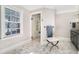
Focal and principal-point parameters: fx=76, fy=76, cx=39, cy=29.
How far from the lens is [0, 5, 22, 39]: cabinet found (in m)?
2.19

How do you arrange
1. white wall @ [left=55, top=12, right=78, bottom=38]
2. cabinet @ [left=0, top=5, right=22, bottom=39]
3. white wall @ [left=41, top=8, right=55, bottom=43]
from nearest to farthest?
cabinet @ [left=0, top=5, right=22, bottom=39], white wall @ [left=55, top=12, right=78, bottom=38], white wall @ [left=41, top=8, right=55, bottom=43]

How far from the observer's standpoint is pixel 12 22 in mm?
2447

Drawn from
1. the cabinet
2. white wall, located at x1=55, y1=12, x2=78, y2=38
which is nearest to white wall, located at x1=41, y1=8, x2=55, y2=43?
white wall, located at x1=55, y1=12, x2=78, y2=38

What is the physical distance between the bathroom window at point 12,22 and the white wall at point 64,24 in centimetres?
134

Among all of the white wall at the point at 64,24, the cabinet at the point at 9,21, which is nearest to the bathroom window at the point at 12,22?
the cabinet at the point at 9,21

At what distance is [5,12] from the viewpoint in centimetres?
227

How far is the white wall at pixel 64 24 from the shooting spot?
2.34m

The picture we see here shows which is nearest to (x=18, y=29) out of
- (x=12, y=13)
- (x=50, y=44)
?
(x=12, y=13)

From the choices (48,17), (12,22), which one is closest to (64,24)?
(48,17)

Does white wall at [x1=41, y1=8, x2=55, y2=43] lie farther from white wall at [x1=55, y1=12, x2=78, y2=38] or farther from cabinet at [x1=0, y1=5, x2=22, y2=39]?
cabinet at [x1=0, y1=5, x2=22, y2=39]

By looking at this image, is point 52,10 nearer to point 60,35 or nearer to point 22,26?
point 60,35

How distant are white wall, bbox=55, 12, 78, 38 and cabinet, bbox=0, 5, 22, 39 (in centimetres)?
134

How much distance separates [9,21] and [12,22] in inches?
Answer: 4.6
